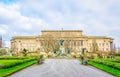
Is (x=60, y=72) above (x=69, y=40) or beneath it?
beneath

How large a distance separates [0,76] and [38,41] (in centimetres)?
12688

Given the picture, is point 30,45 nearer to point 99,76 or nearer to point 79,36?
point 79,36

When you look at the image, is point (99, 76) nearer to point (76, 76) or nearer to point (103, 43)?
point (76, 76)

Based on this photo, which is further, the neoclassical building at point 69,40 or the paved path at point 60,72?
the neoclassical building at point 69,40

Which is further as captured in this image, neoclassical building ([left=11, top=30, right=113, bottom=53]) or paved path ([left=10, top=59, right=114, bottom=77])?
neoclassical building ([left=11, top=30, right=113, bottom=53])

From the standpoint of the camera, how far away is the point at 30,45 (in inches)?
5950

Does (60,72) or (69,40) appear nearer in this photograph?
(60,72)

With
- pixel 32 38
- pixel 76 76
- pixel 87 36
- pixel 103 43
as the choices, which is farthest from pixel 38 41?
pixel 76 76

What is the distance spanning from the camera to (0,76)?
17766mm

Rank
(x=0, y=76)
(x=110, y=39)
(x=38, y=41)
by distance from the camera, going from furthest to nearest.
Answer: (x=110, y=39)
(x=38, y=41)
(x=0, y=76)

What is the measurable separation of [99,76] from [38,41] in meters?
125

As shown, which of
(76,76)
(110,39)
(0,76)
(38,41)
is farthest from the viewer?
(110,39)

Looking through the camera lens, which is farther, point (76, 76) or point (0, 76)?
point (76, 76)

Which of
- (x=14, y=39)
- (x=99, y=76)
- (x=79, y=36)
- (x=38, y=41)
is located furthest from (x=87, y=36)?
(x=99, y=76)
